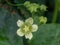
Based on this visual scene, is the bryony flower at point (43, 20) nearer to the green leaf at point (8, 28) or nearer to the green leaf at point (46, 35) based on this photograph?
the green leaf at point (46, 35)

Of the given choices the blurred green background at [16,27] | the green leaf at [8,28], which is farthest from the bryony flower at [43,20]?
the green leaf at [8,28]

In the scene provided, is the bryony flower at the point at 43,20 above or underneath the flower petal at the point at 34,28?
above

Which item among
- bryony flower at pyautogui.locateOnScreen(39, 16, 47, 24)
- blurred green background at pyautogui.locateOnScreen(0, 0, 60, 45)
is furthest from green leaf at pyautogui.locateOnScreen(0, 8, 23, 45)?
bryony flower at pyautogui.locateOnScreen(39, 16, 47, 24)

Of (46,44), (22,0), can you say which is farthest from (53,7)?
(46,44)

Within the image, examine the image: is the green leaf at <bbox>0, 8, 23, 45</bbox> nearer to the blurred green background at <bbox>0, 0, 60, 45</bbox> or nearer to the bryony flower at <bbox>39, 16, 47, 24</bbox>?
the blurred green background at <bbox>0, 0, 60, 45</bbox>

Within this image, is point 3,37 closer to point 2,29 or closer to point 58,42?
point 2,29

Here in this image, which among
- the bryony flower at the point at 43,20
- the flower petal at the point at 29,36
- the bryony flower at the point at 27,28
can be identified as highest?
the bryony flower at the point at 43,20
